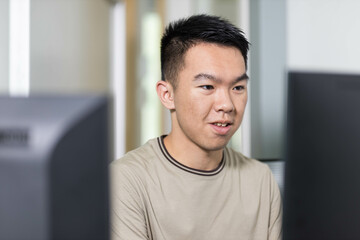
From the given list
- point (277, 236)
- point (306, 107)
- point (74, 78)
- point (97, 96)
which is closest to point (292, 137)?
point (306, 107)

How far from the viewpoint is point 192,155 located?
49.0 inches

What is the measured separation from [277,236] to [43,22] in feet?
5.33

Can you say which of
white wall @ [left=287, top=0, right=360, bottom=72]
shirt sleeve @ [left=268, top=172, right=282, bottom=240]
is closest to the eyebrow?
shirt sleeve @ [left=268, top=172, right=282, bottom=240]

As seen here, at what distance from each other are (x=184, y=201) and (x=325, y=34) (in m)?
2.05

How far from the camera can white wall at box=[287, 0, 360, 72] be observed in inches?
112

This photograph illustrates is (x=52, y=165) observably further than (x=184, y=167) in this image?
No

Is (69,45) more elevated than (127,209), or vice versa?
(69,45)

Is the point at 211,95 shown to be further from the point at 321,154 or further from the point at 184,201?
the point at 321,154

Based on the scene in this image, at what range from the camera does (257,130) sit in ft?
9.24

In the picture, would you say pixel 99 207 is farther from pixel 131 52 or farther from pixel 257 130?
pixel 131 52

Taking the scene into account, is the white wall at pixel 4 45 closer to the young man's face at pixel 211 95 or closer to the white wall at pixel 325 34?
the young man's face at pixel 211 95

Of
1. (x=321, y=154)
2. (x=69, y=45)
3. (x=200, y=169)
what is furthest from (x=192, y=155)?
(x=69, y=45)

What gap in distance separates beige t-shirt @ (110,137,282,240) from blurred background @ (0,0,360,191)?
977 mm

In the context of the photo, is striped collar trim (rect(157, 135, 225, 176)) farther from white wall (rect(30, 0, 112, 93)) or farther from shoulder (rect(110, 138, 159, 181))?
white wall (rect(30, 0, 112, 93))
